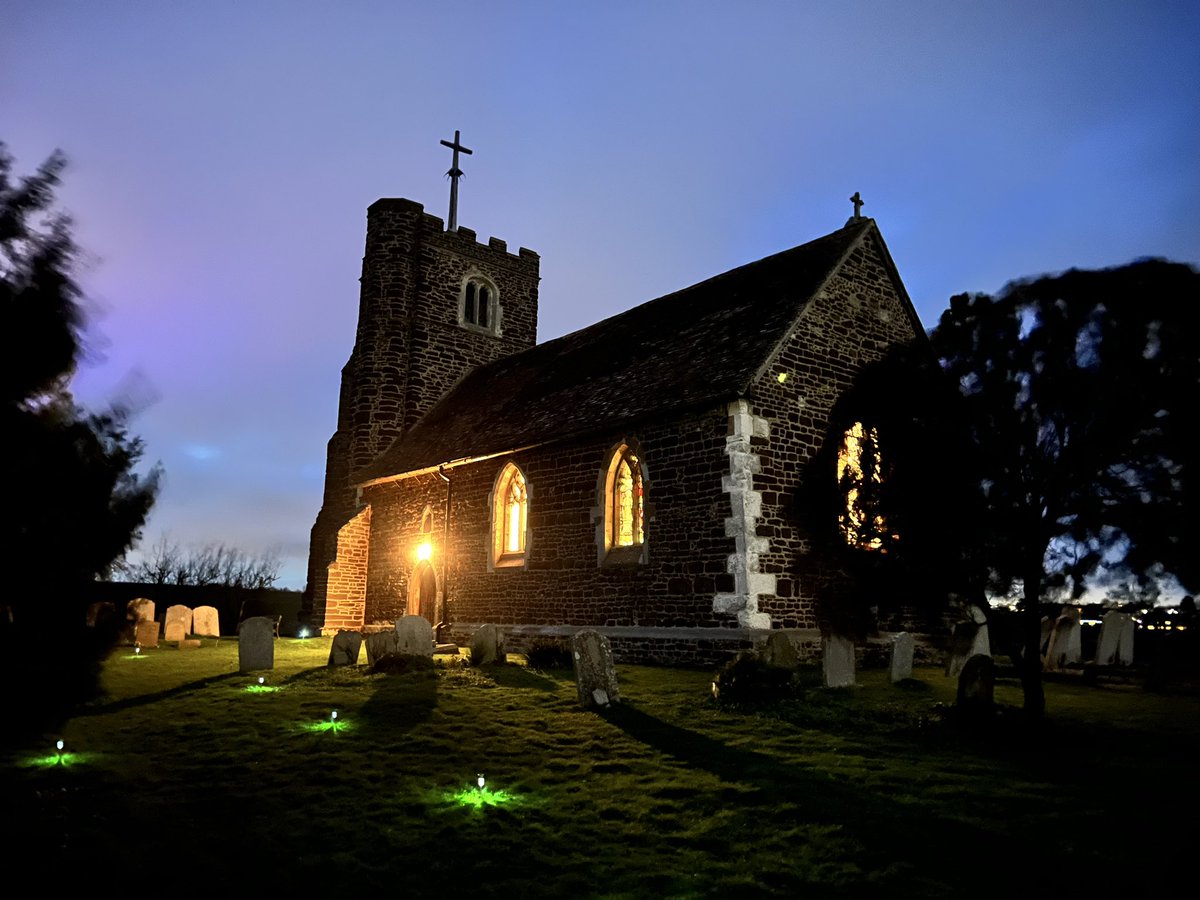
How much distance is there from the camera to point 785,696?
970 centimetres

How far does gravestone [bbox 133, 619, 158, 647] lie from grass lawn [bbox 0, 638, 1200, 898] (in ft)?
30.1

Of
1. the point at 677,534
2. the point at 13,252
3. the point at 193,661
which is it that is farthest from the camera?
the point at 193,661

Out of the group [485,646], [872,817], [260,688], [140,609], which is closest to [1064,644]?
[485,646]

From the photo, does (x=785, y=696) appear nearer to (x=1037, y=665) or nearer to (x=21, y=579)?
(x=1037, y=665)

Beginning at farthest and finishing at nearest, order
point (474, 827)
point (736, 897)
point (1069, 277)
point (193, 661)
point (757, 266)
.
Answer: point (757, 266)
point (193, 661)
point (1069, 277)
point (474, 827)
point (736, 897)

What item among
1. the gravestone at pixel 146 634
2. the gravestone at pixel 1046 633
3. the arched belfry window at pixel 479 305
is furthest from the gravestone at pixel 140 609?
the gravestone at pixel 1046 633

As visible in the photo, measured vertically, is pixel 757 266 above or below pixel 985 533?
above

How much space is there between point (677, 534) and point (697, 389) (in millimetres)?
2597

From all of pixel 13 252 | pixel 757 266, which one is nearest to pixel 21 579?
pixel 13 252

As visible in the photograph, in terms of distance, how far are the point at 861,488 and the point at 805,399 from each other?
152 inches

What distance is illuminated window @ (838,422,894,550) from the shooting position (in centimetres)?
1020

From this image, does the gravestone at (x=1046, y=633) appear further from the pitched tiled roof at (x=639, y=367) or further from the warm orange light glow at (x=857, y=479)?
the pitched tiled roof at (x=639, y=367)

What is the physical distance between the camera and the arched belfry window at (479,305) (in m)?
27.4

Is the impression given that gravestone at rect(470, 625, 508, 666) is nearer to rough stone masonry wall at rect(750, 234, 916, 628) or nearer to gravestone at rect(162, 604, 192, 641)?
rough stone masonry wall at rect(750, 234, 916, 628)
